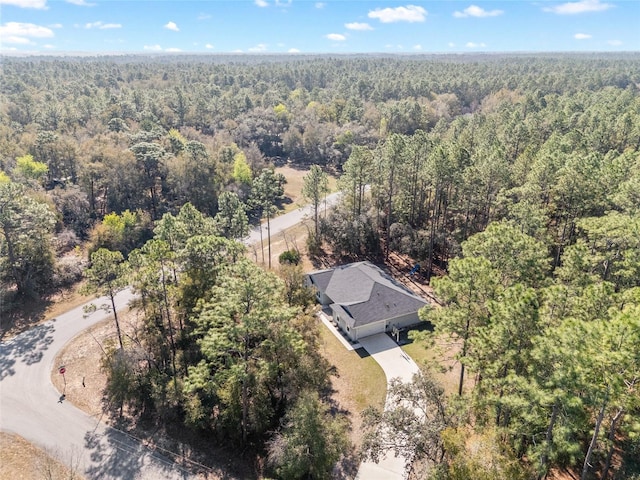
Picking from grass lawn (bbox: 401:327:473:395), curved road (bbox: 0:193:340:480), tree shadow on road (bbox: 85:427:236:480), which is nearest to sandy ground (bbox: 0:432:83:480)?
curved road (bbox: 0:193:340:480)

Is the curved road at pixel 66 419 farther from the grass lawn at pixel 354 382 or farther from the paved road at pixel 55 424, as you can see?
the grass lawn at pixel 354 382

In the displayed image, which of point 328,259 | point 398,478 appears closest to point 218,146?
point 328,259

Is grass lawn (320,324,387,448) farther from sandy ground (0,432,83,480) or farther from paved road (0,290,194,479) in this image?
sandy ground (0,432,83,480)

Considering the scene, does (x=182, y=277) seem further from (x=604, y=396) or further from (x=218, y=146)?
(x=218, y=146)

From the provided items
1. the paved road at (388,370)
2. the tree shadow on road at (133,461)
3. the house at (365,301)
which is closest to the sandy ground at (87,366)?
the tree shadow on road at (133,461)

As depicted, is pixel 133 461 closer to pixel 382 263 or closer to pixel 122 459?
pixel 122 459

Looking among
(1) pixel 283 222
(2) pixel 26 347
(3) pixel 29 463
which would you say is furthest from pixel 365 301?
(1) pixel 283 222
